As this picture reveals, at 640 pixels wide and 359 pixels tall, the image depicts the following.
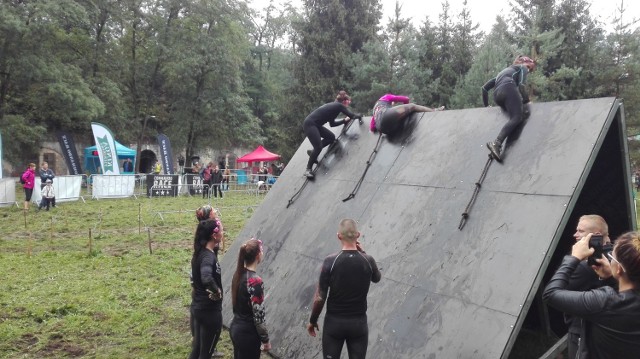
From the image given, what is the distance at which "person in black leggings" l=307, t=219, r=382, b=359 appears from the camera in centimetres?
379

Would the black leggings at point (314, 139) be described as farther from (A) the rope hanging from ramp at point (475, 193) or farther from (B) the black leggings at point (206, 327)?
(B) the black leggings at point (206, 327)

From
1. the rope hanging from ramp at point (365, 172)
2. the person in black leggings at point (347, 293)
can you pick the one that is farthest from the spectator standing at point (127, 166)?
the person in black leggings at point (347, 293)

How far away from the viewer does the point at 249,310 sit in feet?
13.3

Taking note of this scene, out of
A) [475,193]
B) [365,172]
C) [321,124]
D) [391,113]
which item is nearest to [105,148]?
[321,124]

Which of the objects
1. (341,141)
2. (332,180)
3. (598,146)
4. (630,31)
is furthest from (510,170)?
(630,31)

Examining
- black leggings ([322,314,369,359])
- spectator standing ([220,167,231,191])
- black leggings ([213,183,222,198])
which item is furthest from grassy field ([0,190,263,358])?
spectator standing ([220,167,231,191])

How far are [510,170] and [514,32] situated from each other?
77.2ft

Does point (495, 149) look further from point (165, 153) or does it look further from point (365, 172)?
point (165, 153)

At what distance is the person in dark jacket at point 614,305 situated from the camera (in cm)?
254

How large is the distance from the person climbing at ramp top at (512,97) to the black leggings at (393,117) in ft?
4.15

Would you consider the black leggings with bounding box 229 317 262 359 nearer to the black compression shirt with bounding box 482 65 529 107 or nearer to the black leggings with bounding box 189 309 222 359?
the black leggings with bounding box 189 309 222 359

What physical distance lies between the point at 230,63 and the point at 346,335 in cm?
3318

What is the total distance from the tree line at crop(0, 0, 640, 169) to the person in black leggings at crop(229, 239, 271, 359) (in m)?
17.5

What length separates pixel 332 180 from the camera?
6.73 meters
